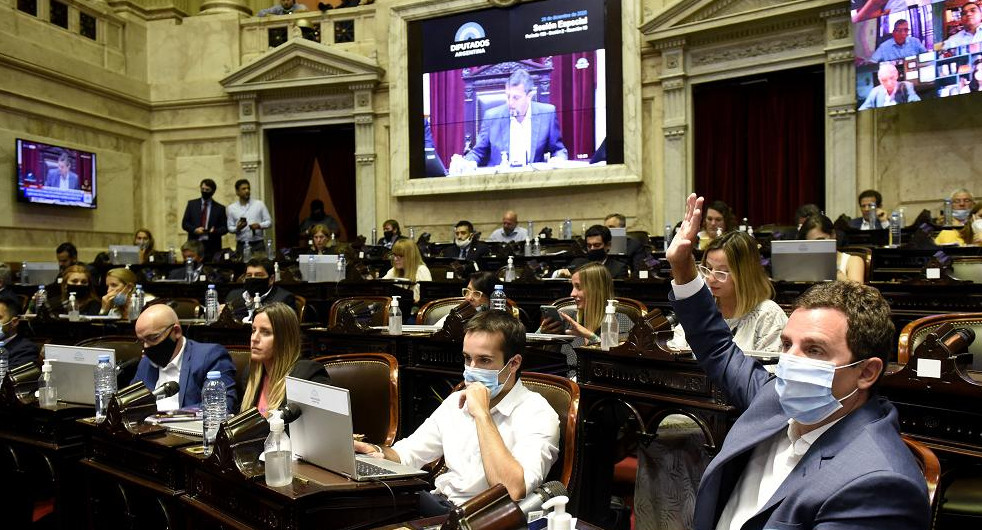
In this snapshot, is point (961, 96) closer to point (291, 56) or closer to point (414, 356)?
point (414, 356)

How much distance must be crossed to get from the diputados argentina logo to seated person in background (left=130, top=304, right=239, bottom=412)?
870cm

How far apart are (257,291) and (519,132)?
5.65 metres

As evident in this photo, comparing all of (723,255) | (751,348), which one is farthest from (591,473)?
(723,255)

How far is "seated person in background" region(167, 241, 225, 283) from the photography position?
8148 mm

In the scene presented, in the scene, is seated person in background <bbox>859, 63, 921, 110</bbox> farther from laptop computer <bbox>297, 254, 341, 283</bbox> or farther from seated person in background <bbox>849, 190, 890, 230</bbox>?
laptop computer <bbox>297, 254, 341, 283</bbox>

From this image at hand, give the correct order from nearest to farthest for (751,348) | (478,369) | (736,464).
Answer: (736,464)
(478,369)
(751,348)

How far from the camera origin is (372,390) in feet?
11.0

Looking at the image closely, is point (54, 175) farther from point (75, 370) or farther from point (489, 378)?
point (489, 378)

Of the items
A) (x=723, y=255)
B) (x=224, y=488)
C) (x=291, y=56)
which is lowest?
(x=224, y=488)

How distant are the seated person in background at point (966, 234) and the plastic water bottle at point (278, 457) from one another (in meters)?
6.30

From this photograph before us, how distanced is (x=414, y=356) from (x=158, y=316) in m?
1.58

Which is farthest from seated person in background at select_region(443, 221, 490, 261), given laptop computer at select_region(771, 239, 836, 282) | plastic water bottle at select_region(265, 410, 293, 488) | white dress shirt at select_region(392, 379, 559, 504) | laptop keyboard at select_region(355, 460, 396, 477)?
plastic water bottle at select_region(265, 410, 293, 488)

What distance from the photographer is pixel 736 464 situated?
1.77 m

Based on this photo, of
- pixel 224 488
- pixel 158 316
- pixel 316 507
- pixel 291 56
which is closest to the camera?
pixel 316 507
